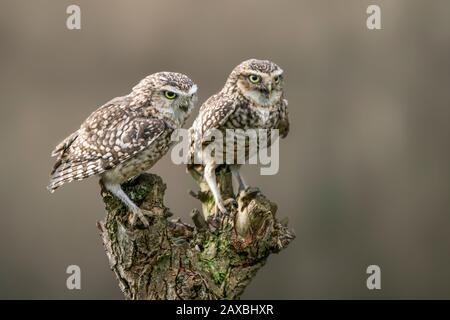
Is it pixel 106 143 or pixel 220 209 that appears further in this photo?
pixel 220 209

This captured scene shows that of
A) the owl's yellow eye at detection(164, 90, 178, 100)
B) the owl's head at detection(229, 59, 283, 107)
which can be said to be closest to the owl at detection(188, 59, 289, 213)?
the owl's head at detection(229, 59, 283, 107)

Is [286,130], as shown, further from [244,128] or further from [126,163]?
[126,163]

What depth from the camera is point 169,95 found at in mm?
2611

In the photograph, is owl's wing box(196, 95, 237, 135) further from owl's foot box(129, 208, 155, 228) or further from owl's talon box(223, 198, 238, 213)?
owl's foot box(129, 208, 155, 228)

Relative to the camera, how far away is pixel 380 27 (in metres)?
4.79

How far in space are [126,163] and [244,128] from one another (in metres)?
0.60

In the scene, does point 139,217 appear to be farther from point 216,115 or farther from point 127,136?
point 216,115

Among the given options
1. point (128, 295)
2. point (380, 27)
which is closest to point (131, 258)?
point (128, 295)

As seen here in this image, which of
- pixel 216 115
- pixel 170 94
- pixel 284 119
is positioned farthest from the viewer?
pixel 284 119

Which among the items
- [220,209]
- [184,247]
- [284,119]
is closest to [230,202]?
[220,209]

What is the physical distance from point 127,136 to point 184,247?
44cm

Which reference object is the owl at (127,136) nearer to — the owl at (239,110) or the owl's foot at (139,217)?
the owl's foot at (139,217)

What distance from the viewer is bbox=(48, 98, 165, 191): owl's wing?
2627 millimetres

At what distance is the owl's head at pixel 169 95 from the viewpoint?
2563 millimetres
